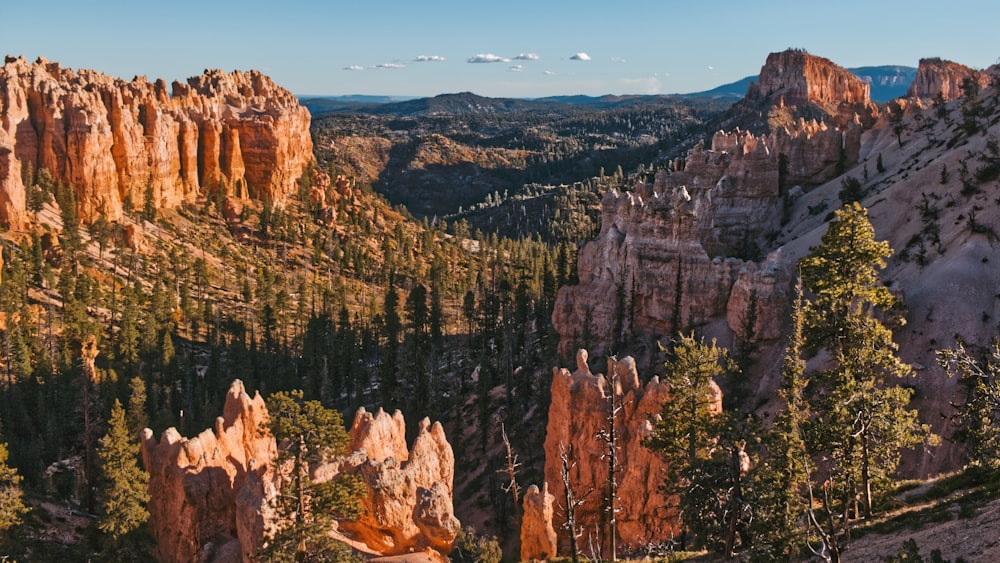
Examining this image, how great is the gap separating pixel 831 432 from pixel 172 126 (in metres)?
117

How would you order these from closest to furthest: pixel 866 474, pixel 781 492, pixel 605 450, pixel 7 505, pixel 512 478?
pixel 781 492 < pixel 866 474 < pixel 7 505 < pixel 512 478 < pixel 605 450

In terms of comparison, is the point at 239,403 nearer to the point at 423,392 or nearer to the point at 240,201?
the point at 423,392

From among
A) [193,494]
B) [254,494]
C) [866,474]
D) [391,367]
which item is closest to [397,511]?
[254,494]

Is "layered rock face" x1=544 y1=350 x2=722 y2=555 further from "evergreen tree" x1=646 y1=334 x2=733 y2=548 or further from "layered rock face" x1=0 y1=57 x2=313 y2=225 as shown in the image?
"layered rock face" x1=0 y1=57 x2=313 y2=225

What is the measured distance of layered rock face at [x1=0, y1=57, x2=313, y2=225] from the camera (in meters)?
102

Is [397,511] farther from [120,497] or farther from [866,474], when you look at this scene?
[866,474]

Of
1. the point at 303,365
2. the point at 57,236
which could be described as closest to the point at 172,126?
the point at 57,236

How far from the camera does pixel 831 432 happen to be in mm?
24219

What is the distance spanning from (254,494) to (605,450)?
17.4 m

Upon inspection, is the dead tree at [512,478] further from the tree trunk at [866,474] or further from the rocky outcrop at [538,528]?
the tree trunk at [866,474]

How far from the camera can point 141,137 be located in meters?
113

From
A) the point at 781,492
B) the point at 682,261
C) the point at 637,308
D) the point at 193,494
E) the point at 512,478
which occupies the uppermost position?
the point at 682,261

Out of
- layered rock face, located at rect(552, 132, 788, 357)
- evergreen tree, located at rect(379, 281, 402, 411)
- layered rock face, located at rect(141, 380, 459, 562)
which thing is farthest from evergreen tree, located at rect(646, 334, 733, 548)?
evergreen tree, located at rect(379, 281, 402, 411)

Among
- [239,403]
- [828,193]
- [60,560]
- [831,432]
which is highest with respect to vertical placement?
[828,193]
